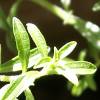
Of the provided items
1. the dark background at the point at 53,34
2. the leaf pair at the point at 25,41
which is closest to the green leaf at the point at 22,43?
the leaf pair at the point at 25,41

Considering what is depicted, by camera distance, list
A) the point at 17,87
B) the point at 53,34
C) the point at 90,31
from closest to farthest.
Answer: the point at 17,87 → the point at 90,31 → the point at 53,34

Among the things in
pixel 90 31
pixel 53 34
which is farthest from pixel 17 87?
pixel 53 34

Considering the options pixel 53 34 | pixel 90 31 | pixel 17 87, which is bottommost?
pixel 17 87

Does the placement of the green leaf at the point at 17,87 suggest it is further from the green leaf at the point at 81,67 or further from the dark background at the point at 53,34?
the dark background at the point at 53,34

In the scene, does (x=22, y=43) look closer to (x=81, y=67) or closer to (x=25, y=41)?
(x=25, y=41)

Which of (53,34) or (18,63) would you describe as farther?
(53,34)

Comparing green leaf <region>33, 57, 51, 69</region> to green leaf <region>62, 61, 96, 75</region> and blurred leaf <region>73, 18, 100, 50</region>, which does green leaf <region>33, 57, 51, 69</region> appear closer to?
green leaf <region>62, 61, 96, 75</region>

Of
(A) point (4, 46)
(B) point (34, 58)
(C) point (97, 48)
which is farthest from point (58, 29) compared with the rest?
(B) point (34, 58)

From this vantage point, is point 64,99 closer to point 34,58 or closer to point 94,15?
point 94,15
